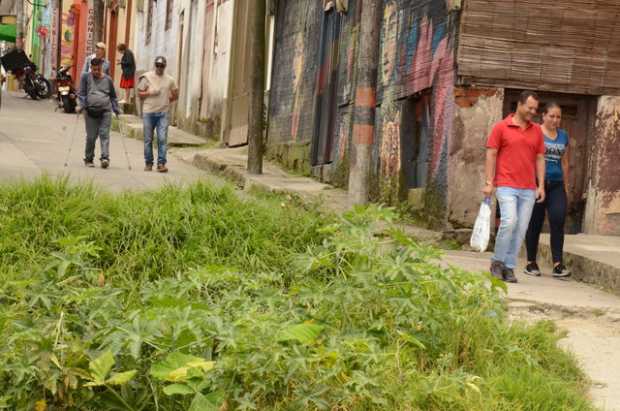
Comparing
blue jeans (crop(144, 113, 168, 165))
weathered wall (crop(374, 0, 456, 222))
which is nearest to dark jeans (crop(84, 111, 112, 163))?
blue jeans (crop(144, 113, 168, 165))

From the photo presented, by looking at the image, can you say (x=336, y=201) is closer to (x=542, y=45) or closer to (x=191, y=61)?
(x=542, y=45)

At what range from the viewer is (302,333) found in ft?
17.7

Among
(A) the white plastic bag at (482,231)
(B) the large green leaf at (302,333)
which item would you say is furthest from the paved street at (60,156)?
(B) the large green leaf at (302,333)

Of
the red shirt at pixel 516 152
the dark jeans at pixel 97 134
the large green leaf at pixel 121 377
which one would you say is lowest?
the large green leaf at pixel 121 377

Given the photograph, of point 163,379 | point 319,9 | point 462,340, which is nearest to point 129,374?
point 163,379

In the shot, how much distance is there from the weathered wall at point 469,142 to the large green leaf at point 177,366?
6643 millimetres

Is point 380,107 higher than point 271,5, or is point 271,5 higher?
point 271,5

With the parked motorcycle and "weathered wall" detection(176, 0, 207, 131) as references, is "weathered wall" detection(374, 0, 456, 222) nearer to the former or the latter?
"weathered wall" detection(176, 0, 207, 131)

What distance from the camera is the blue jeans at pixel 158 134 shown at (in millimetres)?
16641

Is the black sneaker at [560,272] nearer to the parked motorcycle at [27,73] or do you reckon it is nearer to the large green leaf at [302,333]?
the large green leaf at [302,333]

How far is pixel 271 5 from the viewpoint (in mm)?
21062

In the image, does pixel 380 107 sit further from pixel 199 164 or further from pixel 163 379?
pixel 163 379

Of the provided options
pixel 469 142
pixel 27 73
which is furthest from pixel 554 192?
pixel 27 73

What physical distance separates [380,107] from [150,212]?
5.75 m
